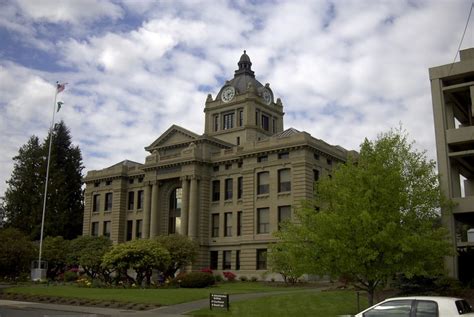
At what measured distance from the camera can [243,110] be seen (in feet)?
224

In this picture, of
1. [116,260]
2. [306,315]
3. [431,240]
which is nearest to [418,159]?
[431,240]

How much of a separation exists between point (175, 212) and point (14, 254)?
18.9 meters

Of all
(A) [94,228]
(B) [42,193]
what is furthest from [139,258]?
(B) [42,193]

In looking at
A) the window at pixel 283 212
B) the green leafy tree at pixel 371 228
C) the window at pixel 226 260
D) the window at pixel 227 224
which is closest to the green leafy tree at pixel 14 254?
the window at pixel 226 260

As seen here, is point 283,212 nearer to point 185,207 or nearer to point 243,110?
point 185,207

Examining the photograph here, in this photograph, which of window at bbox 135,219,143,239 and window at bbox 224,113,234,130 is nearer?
window at bbox 135,219,143,239

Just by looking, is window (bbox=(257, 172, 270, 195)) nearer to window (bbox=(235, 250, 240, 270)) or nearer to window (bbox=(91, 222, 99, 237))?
window (bbox=(235, 250, 240, 270))

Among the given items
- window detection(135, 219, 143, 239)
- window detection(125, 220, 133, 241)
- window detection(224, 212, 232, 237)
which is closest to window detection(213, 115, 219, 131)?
window detection(135, 219, 143, 239)

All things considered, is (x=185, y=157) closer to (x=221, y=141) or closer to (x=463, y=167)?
(x=221, y=141)

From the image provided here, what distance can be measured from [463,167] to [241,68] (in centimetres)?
4255

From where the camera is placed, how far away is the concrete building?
98.9 feet

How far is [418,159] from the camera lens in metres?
28.3

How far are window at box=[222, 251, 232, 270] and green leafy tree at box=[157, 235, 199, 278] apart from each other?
854 centimetres

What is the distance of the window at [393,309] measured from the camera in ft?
46.3
